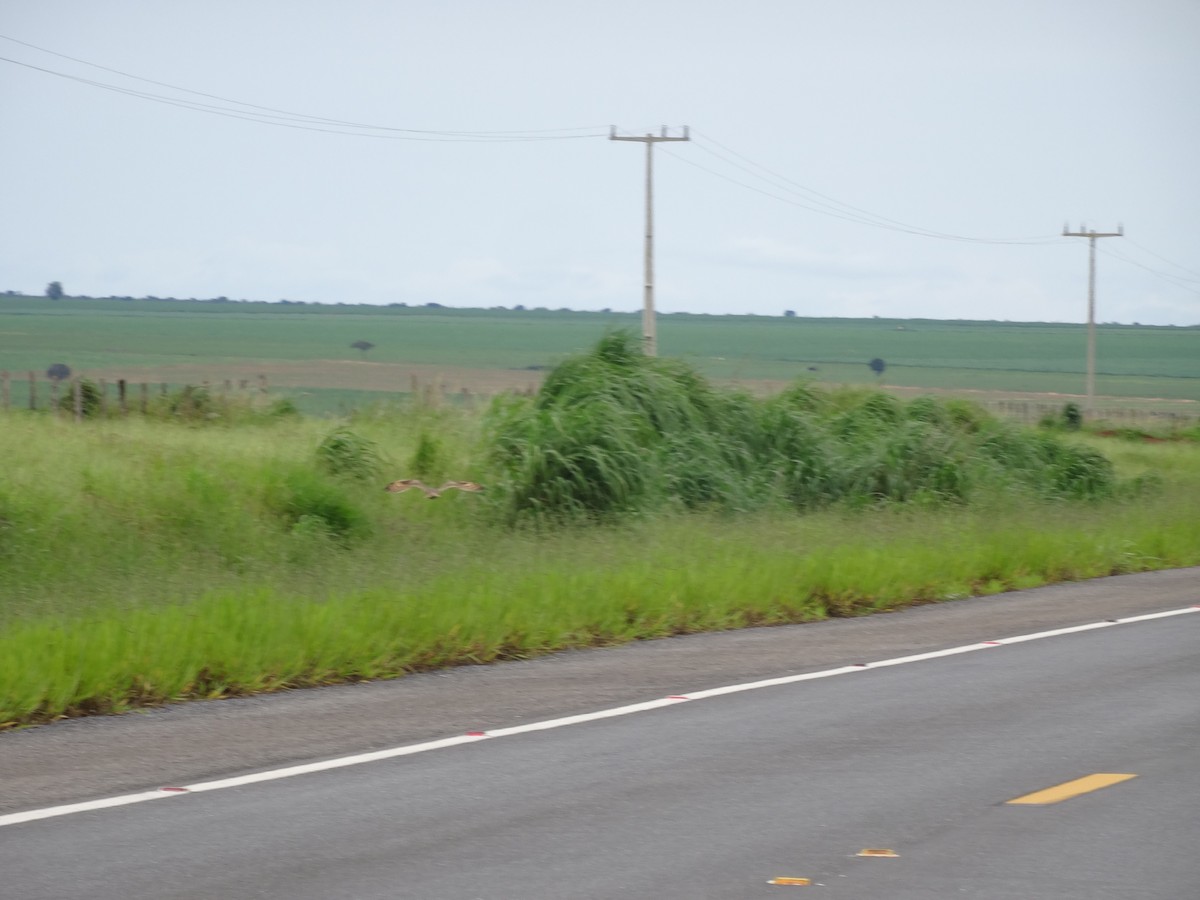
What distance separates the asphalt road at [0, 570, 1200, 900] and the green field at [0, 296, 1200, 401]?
71.9m

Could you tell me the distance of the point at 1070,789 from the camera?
7.26 m

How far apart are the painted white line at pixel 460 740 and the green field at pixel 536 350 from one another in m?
69.7

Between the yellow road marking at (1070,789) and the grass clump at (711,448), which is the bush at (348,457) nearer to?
the grass clump at (711,448)

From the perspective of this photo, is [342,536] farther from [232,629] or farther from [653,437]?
[232,629]

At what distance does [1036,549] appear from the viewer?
17812 millimetres

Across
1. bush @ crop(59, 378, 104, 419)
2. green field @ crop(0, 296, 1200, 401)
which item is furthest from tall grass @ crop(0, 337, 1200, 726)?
green field @ crop(0, 296, 1200, 401)

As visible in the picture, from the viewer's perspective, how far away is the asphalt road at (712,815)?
228 inches

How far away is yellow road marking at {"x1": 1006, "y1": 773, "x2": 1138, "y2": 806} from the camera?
277 inches

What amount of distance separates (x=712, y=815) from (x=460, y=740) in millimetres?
2034

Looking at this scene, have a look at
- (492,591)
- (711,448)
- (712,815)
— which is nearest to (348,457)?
(711,448)

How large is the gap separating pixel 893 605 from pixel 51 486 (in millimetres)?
10757

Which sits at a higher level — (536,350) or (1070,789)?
(536,350)

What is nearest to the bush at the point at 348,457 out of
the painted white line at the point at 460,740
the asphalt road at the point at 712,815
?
the painted white line at the point at 460,740

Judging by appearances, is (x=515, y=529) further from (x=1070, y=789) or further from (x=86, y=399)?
(x=86, y=399)
